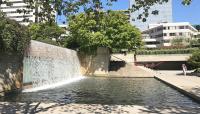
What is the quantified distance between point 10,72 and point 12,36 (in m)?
2.13

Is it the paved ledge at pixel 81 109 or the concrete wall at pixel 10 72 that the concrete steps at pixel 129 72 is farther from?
the paved ledge at pixel 81 109

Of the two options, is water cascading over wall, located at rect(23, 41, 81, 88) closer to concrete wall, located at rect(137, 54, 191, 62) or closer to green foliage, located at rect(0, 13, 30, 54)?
green foliage, located at rect(0, 13, 30, 54)

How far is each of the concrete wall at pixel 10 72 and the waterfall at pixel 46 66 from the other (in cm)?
86

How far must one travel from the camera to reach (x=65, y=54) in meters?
38.2

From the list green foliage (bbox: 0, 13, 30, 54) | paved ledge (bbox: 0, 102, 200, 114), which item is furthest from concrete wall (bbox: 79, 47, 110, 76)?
paved ledge (bbox: 0, 102, 200, 114)

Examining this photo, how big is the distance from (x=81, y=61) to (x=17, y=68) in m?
25.1

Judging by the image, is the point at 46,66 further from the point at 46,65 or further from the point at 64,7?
the point at 64,7

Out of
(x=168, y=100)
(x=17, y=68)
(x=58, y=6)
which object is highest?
(x=58, y=6)

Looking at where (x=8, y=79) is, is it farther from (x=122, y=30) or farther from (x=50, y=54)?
(x=122, y=30)

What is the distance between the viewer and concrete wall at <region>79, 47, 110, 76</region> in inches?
1850

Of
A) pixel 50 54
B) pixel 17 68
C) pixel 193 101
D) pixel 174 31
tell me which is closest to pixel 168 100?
pixel 193 101

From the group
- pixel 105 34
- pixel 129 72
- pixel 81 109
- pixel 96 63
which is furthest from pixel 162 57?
pixel 81 109

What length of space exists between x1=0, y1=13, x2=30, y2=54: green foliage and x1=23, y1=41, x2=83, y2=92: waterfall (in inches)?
Answer: 75.5

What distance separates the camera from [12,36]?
67.7 feet
